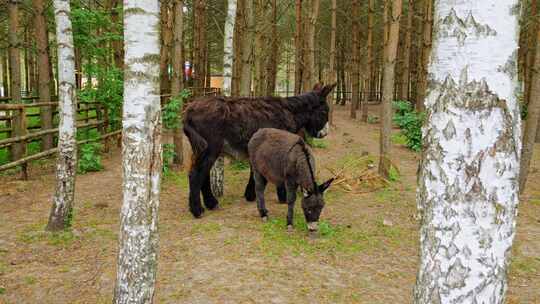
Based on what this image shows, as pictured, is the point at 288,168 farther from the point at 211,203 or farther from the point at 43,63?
the point at 43,63

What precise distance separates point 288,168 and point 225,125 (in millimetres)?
1631

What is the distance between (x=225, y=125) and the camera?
7215mm

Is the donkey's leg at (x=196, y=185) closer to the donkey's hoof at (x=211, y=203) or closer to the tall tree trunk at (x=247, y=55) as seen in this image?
the donkey's hoof at (x=211, y=203)

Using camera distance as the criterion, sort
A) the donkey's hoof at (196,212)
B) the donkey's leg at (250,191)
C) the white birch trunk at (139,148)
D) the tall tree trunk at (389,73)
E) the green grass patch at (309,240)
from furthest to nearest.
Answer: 1. the tall tree trunk at (389,73)
2. the donkey's leg at (250,191)
3. the donkey's hoof at (196,212)
4. the green grass patch at (309,240)
5. the white birch trunk at (139,148)

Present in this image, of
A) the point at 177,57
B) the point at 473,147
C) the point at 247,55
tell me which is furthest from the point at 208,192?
the point at 473,147

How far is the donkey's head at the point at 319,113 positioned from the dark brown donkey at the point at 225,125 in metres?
0.20

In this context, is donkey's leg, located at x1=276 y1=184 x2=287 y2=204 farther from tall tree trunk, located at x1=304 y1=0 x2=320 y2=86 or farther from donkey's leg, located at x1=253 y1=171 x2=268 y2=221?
tall tree trunk, located at x1=304 y1=0 x2=320 y2=86

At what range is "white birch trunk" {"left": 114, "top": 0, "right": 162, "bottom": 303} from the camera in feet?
10.3

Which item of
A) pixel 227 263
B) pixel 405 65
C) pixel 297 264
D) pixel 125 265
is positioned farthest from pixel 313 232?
pixel 405 65

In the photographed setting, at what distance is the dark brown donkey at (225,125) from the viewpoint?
6.93 meters

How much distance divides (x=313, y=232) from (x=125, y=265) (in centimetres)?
317

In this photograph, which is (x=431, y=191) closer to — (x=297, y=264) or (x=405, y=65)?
(x=297, y=264)

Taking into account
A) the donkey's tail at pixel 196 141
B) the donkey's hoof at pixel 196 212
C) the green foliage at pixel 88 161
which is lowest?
the donkey's hoof at pixel 196 212

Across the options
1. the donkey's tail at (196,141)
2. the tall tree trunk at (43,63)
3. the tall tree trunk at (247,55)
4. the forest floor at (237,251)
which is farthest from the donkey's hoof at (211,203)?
the tall tree trunk at (43,63)
